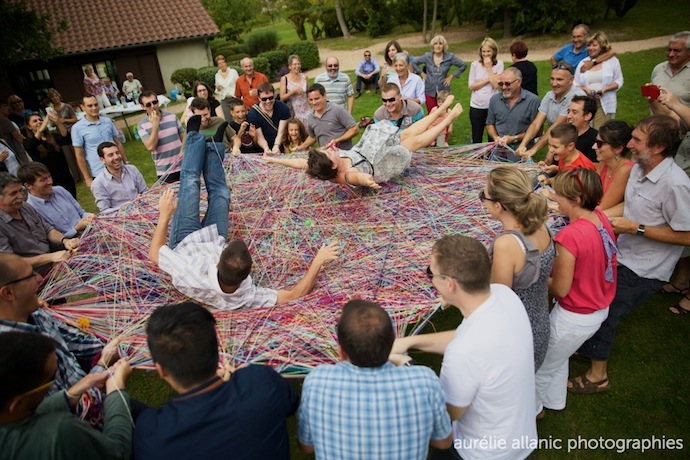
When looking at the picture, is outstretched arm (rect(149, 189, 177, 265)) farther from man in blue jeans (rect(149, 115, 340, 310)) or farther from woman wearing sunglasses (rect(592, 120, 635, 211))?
woman wearing sunglasses (rect(592, 120, 635, 211))

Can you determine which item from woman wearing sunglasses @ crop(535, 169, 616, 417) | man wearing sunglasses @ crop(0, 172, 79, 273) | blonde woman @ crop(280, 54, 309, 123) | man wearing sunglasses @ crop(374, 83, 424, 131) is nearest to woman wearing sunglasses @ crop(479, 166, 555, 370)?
woman wearing sunglasses @ crop(535, 169, 616, 417)

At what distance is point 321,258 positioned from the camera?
125 inches

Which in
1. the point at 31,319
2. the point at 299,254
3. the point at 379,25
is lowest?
the point at 299,254

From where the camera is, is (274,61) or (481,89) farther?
(274,61)

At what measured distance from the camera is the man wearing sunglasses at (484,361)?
1.96m

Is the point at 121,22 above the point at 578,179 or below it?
above

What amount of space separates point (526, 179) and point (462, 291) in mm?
883

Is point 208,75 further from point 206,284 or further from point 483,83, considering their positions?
point 206,284

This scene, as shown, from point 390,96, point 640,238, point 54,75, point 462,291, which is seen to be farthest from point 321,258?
point 54,75

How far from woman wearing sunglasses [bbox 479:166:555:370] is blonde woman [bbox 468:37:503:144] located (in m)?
4.65

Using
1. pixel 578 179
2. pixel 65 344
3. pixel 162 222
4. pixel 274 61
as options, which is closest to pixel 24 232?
pixel 162 222

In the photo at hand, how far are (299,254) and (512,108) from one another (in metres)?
3.53

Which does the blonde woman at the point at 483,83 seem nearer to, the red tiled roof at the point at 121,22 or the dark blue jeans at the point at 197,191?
the dark blue jeans at the point at 197,191

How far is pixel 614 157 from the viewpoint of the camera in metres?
3.56
